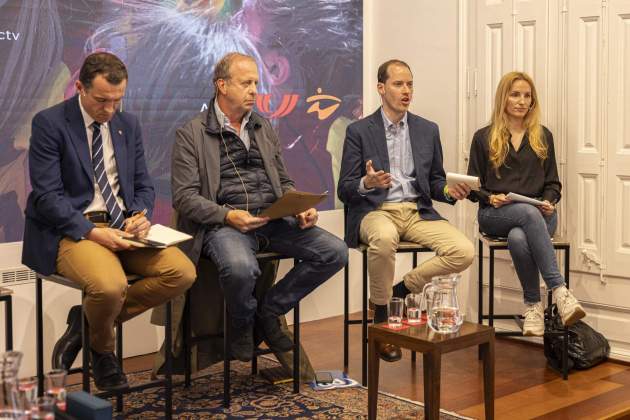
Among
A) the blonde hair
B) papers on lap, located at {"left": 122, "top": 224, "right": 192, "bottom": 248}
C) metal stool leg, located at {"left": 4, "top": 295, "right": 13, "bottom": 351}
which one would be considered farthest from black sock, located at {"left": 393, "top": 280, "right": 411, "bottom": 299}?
metal stool leg, located at {"left": 4, "top": 295, "right": 13, "bottom": 351}

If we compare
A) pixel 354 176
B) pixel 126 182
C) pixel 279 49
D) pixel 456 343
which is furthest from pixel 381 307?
pixel 279 49

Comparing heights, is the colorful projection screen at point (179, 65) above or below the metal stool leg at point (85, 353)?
above

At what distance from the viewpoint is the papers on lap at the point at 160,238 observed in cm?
369

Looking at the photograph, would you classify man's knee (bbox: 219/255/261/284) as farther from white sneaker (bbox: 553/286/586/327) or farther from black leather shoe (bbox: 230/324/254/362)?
white sneaker (bbox: 553/286/586/327)

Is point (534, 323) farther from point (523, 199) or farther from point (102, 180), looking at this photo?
point (102, 180)

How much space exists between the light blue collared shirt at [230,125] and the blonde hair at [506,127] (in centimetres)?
132

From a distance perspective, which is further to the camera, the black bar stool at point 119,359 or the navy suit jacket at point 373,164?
the navy suit jacket at point 373,164

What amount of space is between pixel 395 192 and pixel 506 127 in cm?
69

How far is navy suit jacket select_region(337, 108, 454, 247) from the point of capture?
4578mm

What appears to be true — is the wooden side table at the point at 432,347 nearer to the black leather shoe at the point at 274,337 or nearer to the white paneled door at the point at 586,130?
the black leather shoe at the point at 274,337

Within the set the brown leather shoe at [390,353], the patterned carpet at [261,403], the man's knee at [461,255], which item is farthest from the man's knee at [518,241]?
the patterned carpet at [261,403]

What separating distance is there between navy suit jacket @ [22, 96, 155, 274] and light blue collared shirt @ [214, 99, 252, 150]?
0.55 metres

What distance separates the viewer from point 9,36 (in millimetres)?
4113

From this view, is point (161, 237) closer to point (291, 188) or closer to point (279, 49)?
point (291, 188)
